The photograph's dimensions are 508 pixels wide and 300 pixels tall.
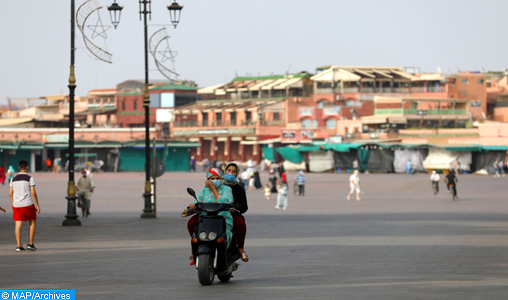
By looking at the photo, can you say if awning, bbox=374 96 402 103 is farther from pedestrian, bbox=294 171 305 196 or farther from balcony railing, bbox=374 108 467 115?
pedestrian, bbox=294 171 305 196

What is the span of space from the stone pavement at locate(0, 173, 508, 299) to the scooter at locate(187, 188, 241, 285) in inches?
8.1

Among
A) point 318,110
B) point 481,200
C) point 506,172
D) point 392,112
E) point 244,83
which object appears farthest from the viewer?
point 244,83

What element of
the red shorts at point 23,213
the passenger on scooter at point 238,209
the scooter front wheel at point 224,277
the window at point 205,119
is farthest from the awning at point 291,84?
the scooter front wheel at point 224,277

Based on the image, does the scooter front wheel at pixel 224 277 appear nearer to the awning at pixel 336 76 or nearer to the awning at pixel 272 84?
the awning at pixel 336 76

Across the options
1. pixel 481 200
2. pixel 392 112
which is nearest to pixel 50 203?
pixel 481 200

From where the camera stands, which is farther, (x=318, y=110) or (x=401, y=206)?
(x=318, y=110)

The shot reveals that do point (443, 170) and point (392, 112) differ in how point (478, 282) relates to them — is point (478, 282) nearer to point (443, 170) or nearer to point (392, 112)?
point (443, 170)

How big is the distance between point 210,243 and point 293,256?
4.03 meters

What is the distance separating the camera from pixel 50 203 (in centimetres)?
3192

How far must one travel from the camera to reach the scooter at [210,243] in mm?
9250

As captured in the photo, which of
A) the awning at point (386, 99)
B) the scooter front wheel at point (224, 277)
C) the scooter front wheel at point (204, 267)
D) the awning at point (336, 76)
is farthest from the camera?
the awning at point (336, 76)

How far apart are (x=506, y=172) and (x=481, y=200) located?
30.3 metres

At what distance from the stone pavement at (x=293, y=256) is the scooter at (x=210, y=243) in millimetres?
205

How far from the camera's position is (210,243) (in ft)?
30.6
